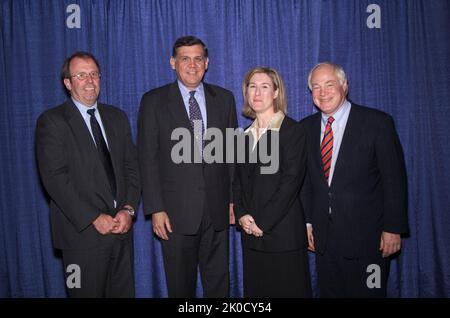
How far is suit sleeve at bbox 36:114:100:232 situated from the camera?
7.68 feet

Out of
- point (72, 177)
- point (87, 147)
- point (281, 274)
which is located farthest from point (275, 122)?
point (72, 177)

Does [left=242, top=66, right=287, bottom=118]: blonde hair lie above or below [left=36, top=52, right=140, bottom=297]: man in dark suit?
above

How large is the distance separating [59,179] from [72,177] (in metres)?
0.09

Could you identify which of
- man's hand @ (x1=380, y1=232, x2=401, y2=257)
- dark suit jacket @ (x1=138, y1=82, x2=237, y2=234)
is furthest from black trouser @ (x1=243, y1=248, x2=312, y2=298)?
man's hand @ (x1=380, y1=232, x2=401, y2=257)

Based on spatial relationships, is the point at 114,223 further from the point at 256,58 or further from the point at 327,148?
the point at 256,58

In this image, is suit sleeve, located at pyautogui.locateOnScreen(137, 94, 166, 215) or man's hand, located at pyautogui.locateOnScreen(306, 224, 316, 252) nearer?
suit sleeve, located at pyautogui.locateOnScreen(137, 94, 166, 215)

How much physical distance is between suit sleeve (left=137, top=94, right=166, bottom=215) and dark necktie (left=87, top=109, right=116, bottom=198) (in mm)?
189

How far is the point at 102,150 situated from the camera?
2480mm

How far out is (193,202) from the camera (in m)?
2.58

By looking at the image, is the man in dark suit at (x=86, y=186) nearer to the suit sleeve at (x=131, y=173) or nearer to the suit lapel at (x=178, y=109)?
the suit sleeve at (x=131, y=173)

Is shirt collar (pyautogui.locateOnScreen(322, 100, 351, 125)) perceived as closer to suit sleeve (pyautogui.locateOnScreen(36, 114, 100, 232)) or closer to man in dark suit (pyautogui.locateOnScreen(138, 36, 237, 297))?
man in dark suit (pyautogui.locateOnScreen(138, 36, 237, 297))
